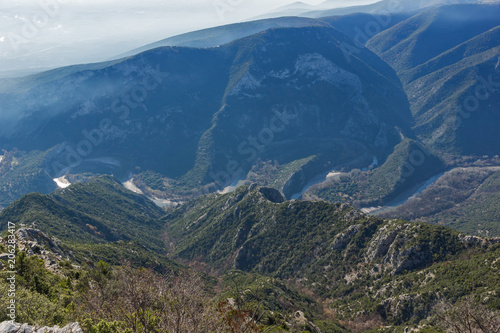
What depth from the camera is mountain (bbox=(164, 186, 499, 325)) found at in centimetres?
8456

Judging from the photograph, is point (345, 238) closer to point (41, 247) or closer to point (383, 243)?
point (383, 243)

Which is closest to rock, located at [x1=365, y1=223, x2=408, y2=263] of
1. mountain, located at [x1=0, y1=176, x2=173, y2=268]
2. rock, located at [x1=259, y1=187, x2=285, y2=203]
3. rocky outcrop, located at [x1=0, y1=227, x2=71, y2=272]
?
rock, located at [x1=259, y1=187, x2=285, y2=203]

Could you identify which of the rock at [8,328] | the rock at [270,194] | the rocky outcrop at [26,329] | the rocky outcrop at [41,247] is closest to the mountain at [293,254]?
the rocky outcrop at [41,247]

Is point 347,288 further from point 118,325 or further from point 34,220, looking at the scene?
point 34,220

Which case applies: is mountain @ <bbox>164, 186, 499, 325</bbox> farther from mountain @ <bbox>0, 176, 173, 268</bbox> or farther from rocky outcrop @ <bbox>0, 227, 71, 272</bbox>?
rocky outcrop @ <bbox>0, 227, 71, 272</bbox>

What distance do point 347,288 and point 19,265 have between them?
94362 millimetres

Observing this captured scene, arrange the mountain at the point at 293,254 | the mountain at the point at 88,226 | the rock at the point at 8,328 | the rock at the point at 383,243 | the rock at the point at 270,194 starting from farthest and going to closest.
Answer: the rock at the point at 270,194 → the mountain at the point at 88,226 → the rock at the point at 383,243 → the mountain at the point at 293,254 → the rock at the point at 8,328

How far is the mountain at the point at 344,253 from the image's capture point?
277 ft

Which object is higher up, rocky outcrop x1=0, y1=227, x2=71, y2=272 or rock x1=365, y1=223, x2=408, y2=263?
rocky outcrop x1=0, y1=227, x2=71, y2=272

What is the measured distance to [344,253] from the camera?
118250 mm

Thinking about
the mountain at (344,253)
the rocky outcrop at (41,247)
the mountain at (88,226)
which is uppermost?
the rocky outcrop at (41,247)

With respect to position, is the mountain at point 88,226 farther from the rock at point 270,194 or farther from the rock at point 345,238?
the rock at point 345,238

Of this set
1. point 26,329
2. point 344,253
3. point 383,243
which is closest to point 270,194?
point 344,253

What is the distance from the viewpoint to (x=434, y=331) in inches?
2554
